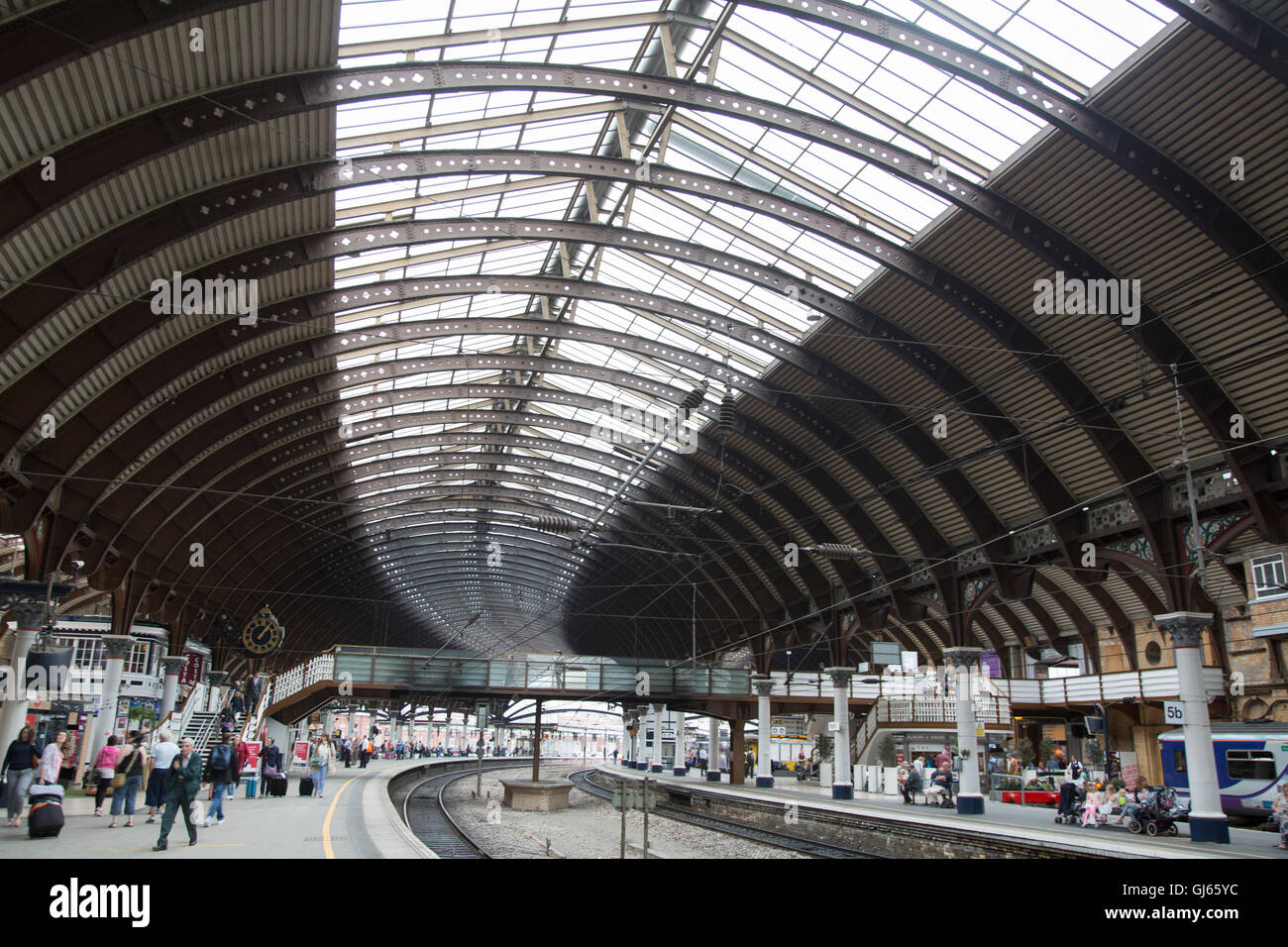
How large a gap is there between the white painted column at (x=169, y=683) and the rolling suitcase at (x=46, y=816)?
90.3 ft

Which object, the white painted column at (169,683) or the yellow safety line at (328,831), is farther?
the white painted column at (169,683)

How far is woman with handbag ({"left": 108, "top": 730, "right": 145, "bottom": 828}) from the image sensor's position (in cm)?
1633

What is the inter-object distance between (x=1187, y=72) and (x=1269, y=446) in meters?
9.03

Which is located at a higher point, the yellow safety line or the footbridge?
the footbridge

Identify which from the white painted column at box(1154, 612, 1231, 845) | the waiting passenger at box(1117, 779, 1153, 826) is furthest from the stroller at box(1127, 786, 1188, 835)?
the white painted column at box(1154, 612, 1231, 845)

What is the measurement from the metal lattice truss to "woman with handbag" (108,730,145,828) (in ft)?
28.2

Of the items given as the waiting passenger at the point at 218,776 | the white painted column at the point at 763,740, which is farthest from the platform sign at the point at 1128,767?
the waiting passenger at the point at 218,776

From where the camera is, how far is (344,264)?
2544 cm

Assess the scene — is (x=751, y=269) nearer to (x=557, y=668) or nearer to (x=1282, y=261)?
(x=1282, y=261)

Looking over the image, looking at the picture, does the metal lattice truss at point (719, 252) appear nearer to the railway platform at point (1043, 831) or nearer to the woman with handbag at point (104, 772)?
the railway platform at point (1043, 831)

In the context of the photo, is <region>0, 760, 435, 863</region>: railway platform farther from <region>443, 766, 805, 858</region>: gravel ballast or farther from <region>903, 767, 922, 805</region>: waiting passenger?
<region>903, 767, 922, 805</region>: waiting passenger

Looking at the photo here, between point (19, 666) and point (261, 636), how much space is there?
14717mm

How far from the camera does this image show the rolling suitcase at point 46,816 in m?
12.8

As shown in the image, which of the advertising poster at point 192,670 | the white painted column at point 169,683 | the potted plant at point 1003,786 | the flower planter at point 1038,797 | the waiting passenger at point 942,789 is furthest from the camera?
the advertising poster at point 192,670
